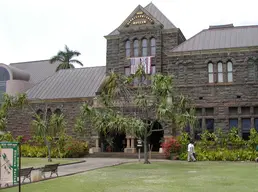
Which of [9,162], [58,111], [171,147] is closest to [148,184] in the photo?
[9,162]

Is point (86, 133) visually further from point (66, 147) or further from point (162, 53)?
point (162, 53)

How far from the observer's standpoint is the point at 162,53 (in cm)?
3509

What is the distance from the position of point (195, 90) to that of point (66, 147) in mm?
12007

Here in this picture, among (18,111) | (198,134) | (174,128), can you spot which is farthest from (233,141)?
(18,111)

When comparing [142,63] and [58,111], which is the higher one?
[142,63]

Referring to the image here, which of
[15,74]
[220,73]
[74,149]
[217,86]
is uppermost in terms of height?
[15,74]

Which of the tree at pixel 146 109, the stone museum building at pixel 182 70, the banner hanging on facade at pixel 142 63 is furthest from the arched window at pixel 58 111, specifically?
the tree at pixel 146 109

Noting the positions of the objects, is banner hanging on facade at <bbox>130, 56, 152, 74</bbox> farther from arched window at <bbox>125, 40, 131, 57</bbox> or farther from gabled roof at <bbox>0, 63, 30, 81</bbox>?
gabled roof at <bbox>0, 63, 30, 81</bbox>

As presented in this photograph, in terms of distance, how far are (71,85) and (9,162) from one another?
28803 millimetres

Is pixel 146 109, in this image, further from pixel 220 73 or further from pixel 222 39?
pixel 222 39

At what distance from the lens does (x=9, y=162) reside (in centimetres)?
1194

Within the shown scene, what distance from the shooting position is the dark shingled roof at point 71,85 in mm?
38750

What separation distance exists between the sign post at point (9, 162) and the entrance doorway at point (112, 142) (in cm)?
2087

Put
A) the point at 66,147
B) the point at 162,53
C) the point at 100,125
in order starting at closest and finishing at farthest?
the point at 100,125 < the point at 66,147 < the point at 162,53
